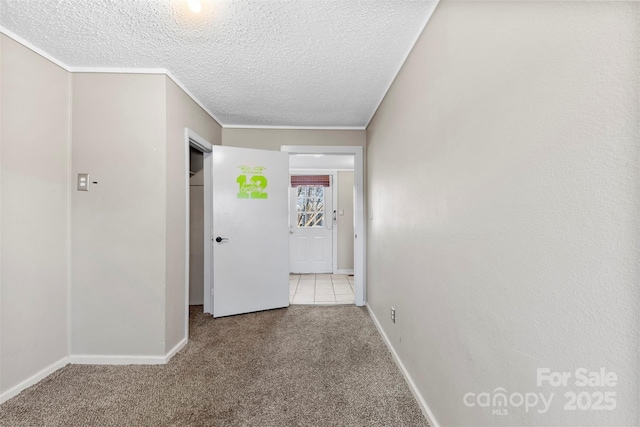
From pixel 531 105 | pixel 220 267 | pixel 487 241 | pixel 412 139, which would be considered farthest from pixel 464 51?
pixel 220 267

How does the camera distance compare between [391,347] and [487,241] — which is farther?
[391,347]

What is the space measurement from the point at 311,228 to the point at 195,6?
439cm

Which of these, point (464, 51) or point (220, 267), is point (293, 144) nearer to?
point (220, 267)

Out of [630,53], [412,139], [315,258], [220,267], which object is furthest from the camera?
[315,258]

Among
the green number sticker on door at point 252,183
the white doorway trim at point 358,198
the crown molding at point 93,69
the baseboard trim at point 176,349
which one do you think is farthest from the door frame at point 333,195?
the baseboard trim at point 176,349

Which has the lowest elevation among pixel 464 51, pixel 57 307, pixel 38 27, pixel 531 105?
pixel 57 307

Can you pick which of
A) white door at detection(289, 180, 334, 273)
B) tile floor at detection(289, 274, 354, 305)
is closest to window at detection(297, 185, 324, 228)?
white door at detection(289, 180, 334, 273)

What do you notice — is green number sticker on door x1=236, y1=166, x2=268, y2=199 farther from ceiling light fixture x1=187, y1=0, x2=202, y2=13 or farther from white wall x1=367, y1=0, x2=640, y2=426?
white wall x1=367, y1=0, x2=640, y2=426

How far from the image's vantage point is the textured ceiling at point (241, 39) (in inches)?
→ 57.2

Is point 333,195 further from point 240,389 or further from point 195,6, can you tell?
point 195,6

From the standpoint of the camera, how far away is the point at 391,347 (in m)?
2.20

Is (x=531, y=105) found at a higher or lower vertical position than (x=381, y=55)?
lower

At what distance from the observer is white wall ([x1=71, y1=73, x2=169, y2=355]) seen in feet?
6.79

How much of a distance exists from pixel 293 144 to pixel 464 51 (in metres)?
2.49
